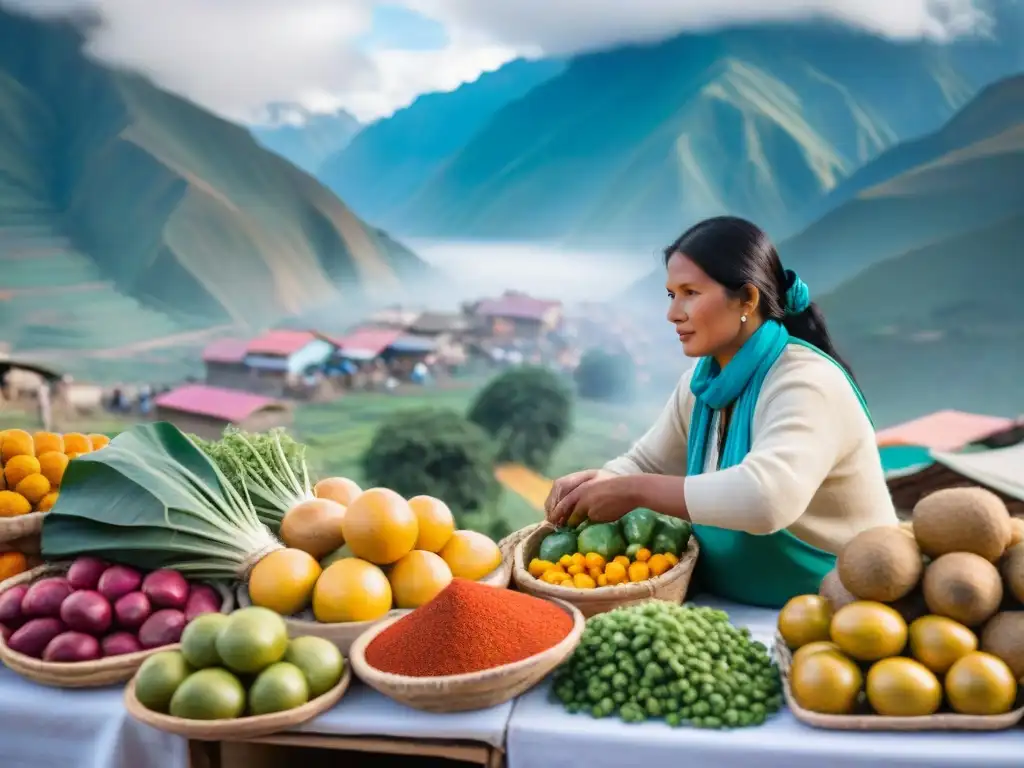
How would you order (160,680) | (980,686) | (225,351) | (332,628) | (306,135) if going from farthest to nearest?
(306,135), (225,351), (332,628), (160,680), (980,686)

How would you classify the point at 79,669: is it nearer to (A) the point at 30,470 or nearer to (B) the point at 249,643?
(B) the point at 249,643

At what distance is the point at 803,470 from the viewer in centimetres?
158

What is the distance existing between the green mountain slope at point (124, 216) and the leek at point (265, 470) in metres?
7.36

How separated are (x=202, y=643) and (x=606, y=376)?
26.2 feet

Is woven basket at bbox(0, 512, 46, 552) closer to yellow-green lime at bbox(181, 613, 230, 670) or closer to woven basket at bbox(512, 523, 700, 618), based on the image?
yellow-green lime at bbox(181, 613, 230, 670)

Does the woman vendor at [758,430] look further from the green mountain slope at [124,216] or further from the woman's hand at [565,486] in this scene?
the green mountain slope at [124,216]

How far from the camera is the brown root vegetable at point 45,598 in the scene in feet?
5.12

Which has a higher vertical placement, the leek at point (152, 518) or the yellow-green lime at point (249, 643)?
the leek at point (152, 518)

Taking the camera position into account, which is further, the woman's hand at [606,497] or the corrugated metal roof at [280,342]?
the corrugated metal roof at [280,342]

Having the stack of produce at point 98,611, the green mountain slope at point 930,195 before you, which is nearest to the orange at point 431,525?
the stack of produce at point 98,611

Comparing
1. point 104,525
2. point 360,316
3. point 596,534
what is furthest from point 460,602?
point 360,316

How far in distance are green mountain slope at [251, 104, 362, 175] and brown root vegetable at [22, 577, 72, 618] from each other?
8.34m

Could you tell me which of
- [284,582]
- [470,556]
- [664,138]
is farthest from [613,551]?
[664,138]

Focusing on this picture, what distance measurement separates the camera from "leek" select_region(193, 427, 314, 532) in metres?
1.86
